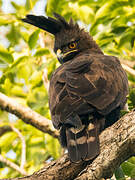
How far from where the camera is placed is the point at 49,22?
22.2 feet

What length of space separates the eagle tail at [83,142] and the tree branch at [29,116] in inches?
92.5

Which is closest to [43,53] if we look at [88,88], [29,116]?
[29,116]

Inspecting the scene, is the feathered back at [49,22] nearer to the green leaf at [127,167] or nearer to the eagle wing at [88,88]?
the eagle wing at [88,88]

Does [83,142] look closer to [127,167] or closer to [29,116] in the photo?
[127,167]

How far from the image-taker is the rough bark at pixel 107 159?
4.08m

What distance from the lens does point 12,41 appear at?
9.24m

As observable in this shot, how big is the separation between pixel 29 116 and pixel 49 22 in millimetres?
1803

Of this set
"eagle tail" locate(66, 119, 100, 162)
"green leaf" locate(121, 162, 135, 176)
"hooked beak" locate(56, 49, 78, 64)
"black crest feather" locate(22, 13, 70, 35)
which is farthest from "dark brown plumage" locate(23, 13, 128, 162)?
"black crest feather" locate(22, 13, 70, 35)

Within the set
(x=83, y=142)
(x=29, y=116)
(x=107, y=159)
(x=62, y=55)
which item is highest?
(x=62, y=55)

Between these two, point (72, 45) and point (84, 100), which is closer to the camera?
point (84, 100)

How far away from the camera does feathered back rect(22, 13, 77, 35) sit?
6.66m

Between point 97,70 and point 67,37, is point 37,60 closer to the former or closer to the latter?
point 67,37

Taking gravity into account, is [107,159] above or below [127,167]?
above

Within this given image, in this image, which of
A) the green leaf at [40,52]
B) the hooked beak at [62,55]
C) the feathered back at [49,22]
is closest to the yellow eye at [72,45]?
the hooked beak at [62,55]
